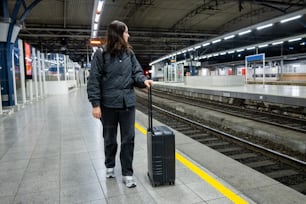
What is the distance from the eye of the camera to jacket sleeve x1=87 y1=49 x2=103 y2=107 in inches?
104

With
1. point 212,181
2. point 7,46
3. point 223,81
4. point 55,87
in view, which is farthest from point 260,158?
point 55,87

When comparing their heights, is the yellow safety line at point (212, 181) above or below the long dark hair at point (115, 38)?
below

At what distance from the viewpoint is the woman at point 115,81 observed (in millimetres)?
2686

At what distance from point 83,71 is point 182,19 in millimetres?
29562

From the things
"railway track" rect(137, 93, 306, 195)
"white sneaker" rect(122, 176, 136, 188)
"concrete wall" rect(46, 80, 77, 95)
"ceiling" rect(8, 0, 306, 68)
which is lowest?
"railway track" rect(137, 93, 306, 195)

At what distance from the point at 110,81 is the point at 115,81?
6 centimetres

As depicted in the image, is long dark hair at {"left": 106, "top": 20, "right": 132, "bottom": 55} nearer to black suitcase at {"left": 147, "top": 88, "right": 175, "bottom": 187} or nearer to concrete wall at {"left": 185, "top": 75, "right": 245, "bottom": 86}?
black suitcase at {"left": 147, "top": 88, "right": 175, "bottom": 187}

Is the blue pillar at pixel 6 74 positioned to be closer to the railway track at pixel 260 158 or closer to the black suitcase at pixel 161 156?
the railway track at pixel 260 158

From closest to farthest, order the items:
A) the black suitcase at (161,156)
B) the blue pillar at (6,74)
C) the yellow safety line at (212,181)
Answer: the yellow safety line at (212,181), the black suitcase at (161,156), the blue pillar at (6,74)

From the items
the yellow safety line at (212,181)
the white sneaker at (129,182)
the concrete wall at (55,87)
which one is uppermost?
the concrete wall at (55,87)

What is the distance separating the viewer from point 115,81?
270 centimetres

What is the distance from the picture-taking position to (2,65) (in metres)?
9.59

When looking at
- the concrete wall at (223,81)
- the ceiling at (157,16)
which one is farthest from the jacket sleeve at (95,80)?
the concrete wall at (223,81)

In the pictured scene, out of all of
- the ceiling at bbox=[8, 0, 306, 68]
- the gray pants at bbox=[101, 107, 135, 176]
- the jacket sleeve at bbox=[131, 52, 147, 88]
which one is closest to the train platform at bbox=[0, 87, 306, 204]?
the gray pants at bbox=[101, 107, 135, 176]
